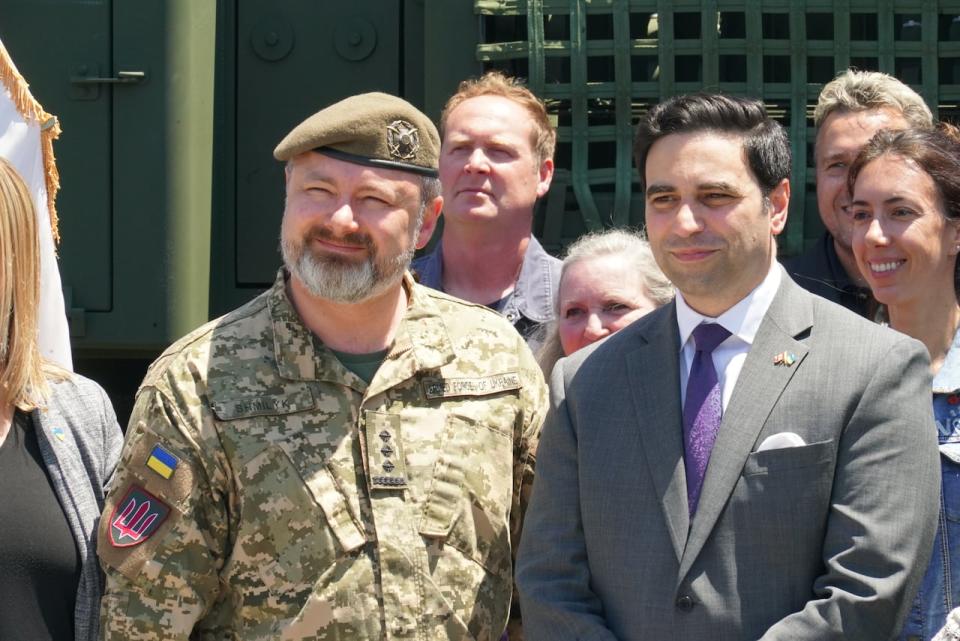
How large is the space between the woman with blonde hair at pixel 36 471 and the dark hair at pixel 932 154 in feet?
5.68

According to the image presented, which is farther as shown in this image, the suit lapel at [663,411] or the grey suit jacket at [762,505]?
the suit lapel at [663,411]

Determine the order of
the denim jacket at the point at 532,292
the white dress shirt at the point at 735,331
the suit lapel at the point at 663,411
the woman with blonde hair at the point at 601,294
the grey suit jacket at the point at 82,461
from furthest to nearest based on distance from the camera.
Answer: the denim jacket at the point at 532,292 → the woman with blonde hair at the point at 601,294 → the grey suit jacket at the point at 82,461 → the white dress shirt at the point at 735,331 → the suit lapel at the point at 663,411

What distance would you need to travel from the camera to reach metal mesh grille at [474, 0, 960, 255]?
14.3ft

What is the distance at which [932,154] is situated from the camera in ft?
10.5

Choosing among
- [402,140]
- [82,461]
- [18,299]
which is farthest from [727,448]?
[18,299]

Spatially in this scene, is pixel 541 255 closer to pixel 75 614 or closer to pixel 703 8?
pixel 703 8

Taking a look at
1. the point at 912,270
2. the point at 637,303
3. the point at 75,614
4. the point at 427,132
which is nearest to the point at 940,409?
the point at 912,270

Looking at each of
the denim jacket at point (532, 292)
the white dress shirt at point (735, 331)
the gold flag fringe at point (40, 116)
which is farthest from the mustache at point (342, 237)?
the gold flag fringe at point (40, 116)

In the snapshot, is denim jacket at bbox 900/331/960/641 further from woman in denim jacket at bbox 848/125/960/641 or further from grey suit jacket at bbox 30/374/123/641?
grey suit jacket at bbox 30/374/123/641

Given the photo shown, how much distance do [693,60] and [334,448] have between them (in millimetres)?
A: 2020

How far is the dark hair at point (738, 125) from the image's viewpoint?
2.84 meters

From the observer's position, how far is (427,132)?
3.11 meters

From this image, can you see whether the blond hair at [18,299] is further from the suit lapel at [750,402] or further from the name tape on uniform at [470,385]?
the suit lapel at [750,402]

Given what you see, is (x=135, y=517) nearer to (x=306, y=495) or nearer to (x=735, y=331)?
(x=306, y=495)
